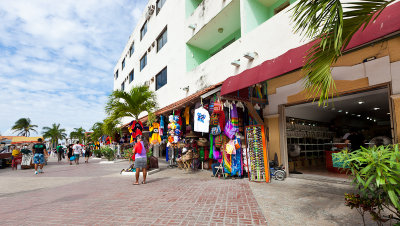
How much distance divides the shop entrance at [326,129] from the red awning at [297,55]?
2.85 metres

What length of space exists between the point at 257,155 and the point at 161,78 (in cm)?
1212

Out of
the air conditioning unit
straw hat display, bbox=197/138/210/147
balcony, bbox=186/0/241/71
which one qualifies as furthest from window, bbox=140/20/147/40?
straw hat display, bbox=197/138/210/147

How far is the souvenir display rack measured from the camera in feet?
23.3

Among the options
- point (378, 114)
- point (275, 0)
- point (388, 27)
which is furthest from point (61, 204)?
point (378, 114)

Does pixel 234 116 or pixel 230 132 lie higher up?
pixel 234 116

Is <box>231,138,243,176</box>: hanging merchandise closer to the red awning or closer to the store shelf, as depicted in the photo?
the red awning

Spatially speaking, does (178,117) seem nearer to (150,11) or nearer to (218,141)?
(218,141)

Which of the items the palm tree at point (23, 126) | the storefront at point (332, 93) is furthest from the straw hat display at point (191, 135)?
the palm tree at point (23, 126)

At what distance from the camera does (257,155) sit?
7.25m

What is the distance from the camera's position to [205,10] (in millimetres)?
11703

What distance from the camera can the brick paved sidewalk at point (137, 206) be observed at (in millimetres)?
4023

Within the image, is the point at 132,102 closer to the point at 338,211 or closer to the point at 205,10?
the point at 205,10

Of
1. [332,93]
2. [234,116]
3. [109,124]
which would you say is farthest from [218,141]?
[109,124]

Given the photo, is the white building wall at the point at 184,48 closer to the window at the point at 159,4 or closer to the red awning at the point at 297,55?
the window at the point at 159,4
